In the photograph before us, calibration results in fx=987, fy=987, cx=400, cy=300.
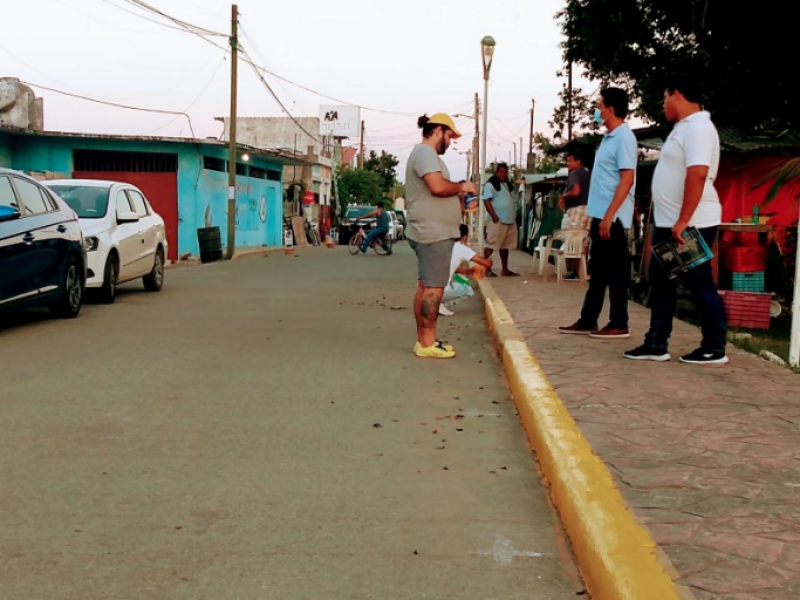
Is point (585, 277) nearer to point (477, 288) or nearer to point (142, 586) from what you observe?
point (477, 288)

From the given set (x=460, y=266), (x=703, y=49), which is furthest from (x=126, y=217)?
(x=703, y=49)

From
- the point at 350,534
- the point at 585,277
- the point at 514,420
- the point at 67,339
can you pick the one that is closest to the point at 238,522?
the point at 350,534

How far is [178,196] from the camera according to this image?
31906 mm

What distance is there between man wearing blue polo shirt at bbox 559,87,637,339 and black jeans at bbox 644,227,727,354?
1005 mm

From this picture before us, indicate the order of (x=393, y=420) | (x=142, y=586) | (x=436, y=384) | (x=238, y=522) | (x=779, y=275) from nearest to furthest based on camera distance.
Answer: (x=142, y=586)
(x=238, y=522)
(x=393, y=420)
(x=436, y=384)
(x=779, y=275)

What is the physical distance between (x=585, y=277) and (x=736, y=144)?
2941 mm

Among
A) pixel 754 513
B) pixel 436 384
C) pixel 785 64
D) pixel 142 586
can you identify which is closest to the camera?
pixel 142 586

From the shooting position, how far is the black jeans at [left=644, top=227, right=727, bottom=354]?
21.9 feet

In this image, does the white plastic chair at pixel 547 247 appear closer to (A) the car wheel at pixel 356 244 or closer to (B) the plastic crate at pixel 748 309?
(B) the plastic crate at pixel 748 309

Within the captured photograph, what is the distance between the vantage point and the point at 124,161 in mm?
32031

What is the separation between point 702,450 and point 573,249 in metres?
10.4

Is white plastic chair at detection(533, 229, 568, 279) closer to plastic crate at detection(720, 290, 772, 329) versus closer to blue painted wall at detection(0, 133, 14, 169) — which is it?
plastic crate at detection(720, 290, 772, 329)

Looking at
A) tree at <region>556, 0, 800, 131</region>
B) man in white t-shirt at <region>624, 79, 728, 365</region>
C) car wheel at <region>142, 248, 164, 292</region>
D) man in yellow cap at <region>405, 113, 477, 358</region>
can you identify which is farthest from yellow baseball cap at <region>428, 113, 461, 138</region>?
tree at <region>556, 0, 800, 131</region>

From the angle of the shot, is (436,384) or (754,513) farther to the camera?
(436,384)
